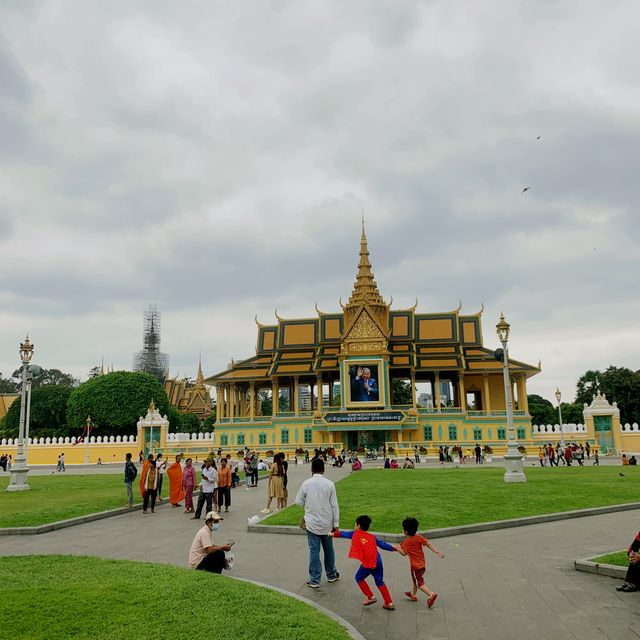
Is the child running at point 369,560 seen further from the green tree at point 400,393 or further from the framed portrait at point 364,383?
the green tree at point 400,393

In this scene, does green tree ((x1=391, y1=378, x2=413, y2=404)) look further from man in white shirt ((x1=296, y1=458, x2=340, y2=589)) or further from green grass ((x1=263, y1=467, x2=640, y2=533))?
man in white shirt ((x1=296, y1=458, x2=340, y2=589))

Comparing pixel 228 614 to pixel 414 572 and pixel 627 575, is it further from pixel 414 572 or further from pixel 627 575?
pixel 627 575

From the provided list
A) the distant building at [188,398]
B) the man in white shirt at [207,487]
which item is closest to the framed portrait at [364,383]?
the man in white shirt at [207,487]

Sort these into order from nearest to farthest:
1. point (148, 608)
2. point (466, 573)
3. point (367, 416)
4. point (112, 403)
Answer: point (148, 608) < point (466, 573) < point (367, 416) < point (112, 403)

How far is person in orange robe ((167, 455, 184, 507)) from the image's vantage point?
17.7 meters

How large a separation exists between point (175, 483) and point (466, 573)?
11.3 metres

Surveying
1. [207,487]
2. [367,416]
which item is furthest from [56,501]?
[367,416]

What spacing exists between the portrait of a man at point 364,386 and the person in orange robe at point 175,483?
38.1 meters

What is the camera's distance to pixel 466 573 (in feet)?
28.8

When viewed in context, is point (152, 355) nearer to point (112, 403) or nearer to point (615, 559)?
point (112, 403)

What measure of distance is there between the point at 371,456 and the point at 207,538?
38.7 m

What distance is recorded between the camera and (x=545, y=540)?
11109mm

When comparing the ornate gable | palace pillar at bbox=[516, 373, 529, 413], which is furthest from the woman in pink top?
palace pillar at bbox=[516, 373, 529, 413]

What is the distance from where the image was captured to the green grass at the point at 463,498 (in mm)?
13016
